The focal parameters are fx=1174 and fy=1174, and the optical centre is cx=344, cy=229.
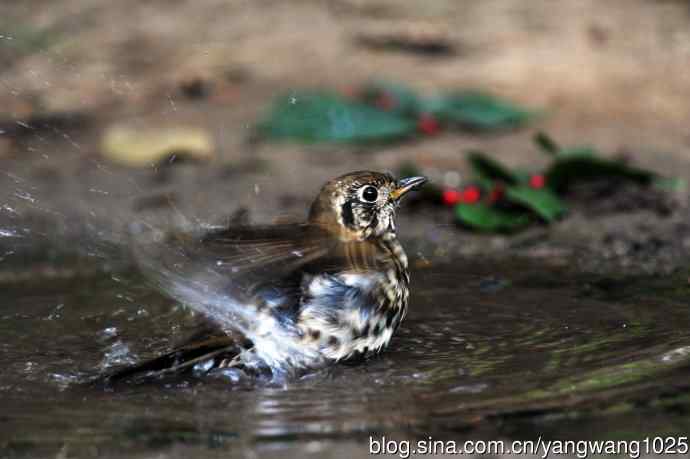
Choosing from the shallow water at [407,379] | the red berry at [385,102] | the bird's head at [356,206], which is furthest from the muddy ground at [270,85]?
the bird's head at [356,206]

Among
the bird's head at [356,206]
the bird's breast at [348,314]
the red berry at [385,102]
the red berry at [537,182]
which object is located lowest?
the bird's breast at [348,314]

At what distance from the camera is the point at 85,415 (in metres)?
3.92

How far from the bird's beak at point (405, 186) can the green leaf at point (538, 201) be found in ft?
5.45

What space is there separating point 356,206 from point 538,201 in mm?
2106

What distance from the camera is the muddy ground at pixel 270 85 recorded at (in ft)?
25.5

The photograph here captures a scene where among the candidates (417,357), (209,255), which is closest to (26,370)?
(209,255)

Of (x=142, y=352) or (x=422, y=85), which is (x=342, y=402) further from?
(x=422, y=85)

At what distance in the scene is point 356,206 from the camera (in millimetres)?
4930

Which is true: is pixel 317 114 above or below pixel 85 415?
above

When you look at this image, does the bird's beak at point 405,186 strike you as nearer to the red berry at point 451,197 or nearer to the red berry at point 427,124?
the red berry at point 451,197

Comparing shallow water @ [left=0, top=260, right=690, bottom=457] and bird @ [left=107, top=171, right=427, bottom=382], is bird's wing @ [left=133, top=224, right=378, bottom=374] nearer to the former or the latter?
bird @ [left=107, top=171, right=427, bottom=382]

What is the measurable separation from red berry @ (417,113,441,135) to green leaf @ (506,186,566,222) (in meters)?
2.02

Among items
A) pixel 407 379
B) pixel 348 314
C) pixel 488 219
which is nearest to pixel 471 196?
pixel 488 219

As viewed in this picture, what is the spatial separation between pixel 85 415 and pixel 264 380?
766 millimetres
